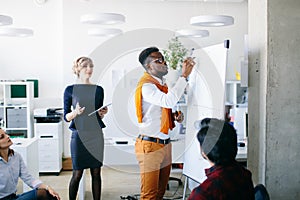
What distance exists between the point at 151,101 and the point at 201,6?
3999 millimetres

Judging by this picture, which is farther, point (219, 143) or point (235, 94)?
point (235, 94)

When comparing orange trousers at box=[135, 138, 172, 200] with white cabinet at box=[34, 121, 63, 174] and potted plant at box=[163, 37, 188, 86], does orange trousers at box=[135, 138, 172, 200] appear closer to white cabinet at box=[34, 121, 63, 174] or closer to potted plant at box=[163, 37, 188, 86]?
potted plant at box=[163, 37, 188, 86]

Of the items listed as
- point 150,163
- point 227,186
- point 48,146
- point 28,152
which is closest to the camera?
point 227,186

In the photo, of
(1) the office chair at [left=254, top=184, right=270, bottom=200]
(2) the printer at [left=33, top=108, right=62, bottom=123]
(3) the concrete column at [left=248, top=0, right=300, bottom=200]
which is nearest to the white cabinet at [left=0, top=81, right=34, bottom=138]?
(2) the printer at [left=33, top=108, right=62, bottom=123]

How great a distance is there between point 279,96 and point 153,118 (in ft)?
2.87

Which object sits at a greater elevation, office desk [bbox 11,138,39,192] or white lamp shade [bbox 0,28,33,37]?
white lamp shade [bbox 0,28,33,37]

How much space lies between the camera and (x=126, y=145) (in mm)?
4883

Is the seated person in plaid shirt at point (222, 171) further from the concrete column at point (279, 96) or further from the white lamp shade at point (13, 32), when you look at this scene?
the white lamp shade at point (13, 32)

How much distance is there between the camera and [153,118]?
2.58m

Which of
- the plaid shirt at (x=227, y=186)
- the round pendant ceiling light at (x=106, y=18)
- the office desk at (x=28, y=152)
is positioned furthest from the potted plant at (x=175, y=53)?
the plaid shirt at (x=227, y=186)

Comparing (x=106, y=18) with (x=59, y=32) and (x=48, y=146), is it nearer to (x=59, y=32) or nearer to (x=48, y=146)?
(x=48, y=146)

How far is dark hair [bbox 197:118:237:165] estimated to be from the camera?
5.53 ft

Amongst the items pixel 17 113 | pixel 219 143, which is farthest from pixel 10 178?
pixel 17 113

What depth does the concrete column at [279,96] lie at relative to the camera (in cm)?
236
